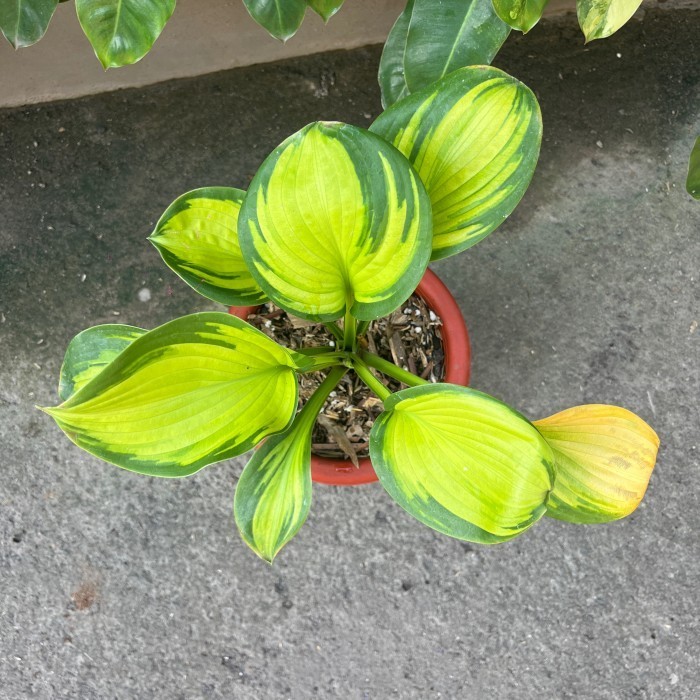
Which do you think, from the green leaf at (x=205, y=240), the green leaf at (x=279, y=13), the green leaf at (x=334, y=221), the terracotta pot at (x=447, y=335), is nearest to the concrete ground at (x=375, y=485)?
the terracotta pot at (x=447, y=335)

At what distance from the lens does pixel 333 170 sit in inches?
24.1

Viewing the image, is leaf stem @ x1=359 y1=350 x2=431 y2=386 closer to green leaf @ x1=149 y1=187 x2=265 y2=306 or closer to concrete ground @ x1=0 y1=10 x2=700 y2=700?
green leaf @ x1=149 y1=187 x2=265 y2=306

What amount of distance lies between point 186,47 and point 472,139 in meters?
0.86

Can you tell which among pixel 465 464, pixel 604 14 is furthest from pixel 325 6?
pixel 465 464

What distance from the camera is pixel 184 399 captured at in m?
0.65

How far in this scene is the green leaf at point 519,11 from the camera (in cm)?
78

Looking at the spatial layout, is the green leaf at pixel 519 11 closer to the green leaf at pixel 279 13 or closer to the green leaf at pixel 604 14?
the green leaf at pixel 604 14

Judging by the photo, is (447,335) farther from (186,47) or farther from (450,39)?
(186,47)

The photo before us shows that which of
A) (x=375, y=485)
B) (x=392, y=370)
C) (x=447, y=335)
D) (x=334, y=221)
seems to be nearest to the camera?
(x=334, y=221)

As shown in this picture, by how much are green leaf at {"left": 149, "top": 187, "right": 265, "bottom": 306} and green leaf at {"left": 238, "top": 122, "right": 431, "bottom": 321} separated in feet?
0.35

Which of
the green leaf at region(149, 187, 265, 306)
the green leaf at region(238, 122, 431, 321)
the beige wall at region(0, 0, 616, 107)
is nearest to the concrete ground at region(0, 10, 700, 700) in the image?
the beige wall at region(0, 0, 616, 107)

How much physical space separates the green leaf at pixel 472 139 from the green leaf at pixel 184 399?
0.79 feet

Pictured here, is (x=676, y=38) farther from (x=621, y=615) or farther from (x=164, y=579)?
(x=164, y=579)

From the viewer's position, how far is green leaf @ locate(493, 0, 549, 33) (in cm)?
78
